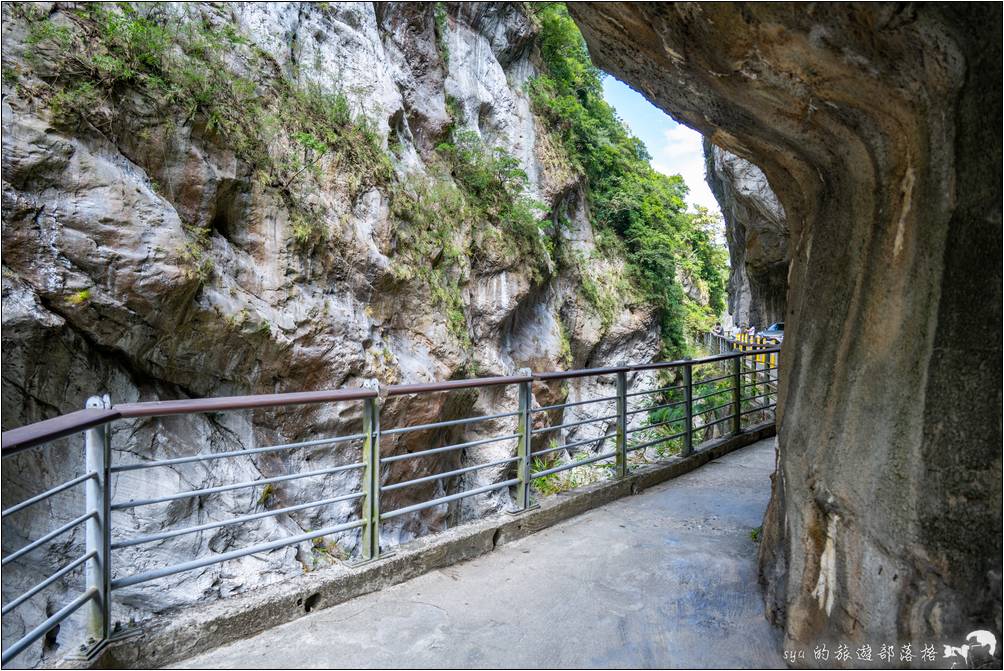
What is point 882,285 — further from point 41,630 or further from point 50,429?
point 41,630

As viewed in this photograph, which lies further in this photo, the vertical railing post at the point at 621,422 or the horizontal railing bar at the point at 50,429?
the vertical railing post at the point at 621,422

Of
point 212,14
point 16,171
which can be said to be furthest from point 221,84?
point 16,171

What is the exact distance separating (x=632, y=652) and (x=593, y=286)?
484 inches

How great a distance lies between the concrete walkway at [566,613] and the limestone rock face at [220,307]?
120 cm

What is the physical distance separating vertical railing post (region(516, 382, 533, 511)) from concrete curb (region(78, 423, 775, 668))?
0.12 metres

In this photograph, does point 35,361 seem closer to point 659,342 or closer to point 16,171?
point 16,171

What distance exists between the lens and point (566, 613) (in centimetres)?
313

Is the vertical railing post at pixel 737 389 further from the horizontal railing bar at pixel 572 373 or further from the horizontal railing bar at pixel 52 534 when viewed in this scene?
the horizontal railing bar at pixel 52 534

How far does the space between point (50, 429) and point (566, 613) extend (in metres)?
2.50

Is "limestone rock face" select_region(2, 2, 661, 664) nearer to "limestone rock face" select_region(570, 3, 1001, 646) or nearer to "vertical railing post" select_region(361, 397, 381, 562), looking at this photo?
"vertical railing post" select_region(361, 397, 381, 562)

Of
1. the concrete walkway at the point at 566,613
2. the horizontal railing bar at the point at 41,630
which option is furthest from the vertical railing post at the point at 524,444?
the horizontal railing bar at the point at 41,630

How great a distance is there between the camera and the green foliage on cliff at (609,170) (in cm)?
1575

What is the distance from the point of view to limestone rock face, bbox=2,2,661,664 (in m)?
5.27

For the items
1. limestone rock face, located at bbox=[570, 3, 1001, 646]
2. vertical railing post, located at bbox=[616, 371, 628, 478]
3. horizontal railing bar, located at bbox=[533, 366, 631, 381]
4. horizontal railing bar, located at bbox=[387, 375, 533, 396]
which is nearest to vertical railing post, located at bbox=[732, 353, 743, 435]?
vertical railing post, located at bbox=[616, 371, 628, 478]
